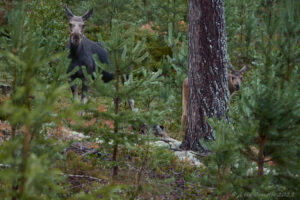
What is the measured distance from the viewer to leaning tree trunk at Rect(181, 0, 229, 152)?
22.2 ft

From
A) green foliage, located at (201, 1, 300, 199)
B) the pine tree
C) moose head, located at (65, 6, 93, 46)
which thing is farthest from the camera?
moose head, located at (65, 6, 93, 46)

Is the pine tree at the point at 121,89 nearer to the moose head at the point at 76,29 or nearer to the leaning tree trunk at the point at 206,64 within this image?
the leaning tree trunk at the point at 206,64

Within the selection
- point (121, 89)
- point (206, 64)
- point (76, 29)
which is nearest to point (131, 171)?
point (121, 89)

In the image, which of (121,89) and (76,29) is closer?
(121,89)

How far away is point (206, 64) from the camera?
267 inches

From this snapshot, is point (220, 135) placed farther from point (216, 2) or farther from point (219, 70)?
point (216, 2)

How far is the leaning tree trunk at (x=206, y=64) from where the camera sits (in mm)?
6766

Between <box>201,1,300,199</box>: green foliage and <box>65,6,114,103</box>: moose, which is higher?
<box>65,6,114,103</box>: moose

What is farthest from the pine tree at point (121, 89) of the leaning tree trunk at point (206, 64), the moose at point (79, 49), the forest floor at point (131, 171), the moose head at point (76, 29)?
the moose head at point (76, 29)

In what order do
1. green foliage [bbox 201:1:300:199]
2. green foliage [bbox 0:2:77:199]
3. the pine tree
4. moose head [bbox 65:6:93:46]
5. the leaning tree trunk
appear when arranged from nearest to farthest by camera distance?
green foliage [bbox 0:2:77:199] < green foliage [bbox 201:1:300:199] < the pine tree < the leaning tree trunk < moose head [bbox 65:6:93:46]

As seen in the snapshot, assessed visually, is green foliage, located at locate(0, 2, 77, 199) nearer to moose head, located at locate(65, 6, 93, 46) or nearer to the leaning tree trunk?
the leaning tree trunk

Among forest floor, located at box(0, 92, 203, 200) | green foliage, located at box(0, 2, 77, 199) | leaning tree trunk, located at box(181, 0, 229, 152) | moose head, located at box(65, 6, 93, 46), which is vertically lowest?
forest floor, located at box(0, 92, 203, 200)

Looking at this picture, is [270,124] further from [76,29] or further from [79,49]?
[79,49]

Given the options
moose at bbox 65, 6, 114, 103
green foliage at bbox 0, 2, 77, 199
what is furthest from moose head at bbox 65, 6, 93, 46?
green foliage at bbox 0, 2, 77, 199
